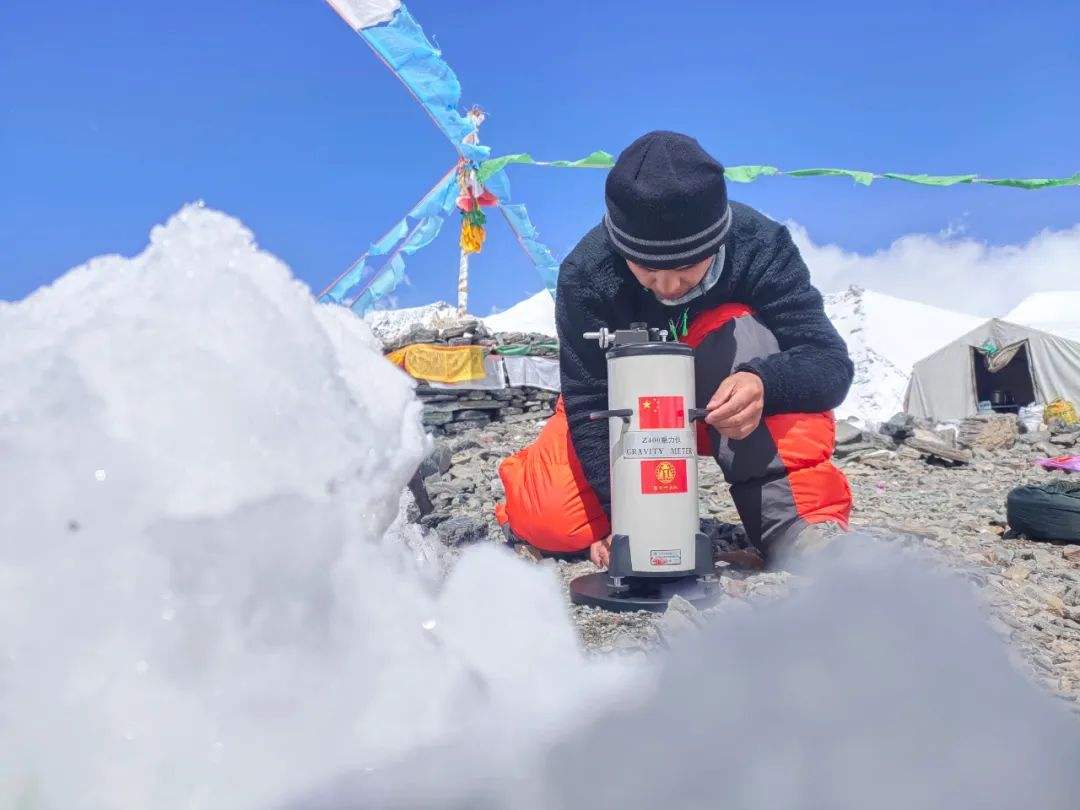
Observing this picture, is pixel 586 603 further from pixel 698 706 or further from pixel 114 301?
pixel 114 301

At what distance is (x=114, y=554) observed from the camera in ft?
1.61

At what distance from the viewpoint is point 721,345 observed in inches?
77.2

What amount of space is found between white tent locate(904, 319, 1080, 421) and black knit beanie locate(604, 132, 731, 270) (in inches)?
534

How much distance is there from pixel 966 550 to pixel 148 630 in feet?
7.35

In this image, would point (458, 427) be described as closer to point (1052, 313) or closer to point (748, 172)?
point (748, 172)

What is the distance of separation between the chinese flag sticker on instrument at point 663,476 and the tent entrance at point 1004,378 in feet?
48.6

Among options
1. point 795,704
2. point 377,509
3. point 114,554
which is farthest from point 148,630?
point 795,704

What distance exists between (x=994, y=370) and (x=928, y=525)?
45.0 ft

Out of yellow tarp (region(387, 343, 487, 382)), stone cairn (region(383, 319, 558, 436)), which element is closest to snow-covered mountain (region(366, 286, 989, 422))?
stone cairn (region(383, 319, 558, 436))

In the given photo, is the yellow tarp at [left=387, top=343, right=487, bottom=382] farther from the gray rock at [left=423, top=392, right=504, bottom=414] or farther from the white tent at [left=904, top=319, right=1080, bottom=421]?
the white tent at [left=904, top=319, right=1080, bottom=421]

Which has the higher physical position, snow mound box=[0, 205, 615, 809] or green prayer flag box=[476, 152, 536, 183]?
green prayer flag box=[476, 152, 536, 183]

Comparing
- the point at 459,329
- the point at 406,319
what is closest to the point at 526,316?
the point at 406,319

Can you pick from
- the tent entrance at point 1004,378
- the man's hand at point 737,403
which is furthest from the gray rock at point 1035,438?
the tent entrance at point 1004,378

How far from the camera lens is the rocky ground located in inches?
54.6
